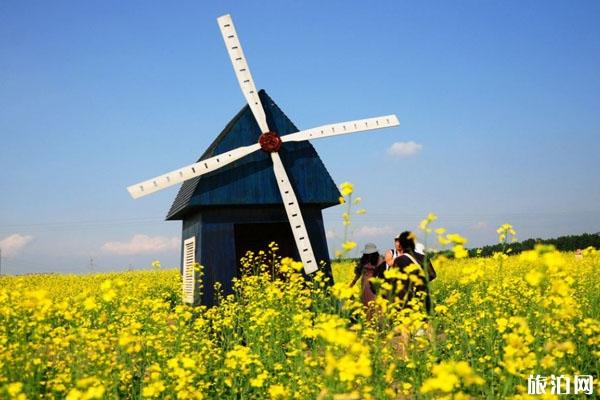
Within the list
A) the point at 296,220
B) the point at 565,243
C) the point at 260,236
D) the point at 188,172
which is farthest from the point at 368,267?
the point at 565,243

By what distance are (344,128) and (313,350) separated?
20.6 feet

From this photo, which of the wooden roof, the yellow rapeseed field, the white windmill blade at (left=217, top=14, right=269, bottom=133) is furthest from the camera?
the white windmill blade at (left=217, top=14, right=269, bottom=133)

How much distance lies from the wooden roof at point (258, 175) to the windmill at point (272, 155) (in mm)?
98

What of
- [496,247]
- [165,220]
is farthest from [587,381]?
[496,247]

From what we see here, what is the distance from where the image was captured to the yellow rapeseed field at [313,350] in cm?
394

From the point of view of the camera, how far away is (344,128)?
38.5 feet

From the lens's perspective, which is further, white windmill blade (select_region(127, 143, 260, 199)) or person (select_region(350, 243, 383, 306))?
white windmill blade (select_region(127, 143, 260, 199))

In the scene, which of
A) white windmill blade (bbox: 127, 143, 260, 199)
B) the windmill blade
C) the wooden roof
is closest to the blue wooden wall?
the wooden roof

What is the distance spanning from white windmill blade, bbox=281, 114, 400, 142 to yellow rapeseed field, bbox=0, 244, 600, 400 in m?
3.11

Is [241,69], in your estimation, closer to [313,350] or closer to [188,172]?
[188,172]

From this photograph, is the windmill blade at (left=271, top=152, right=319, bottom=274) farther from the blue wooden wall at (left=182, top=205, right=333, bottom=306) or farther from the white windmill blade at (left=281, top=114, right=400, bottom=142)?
the white windmill blade at (left=281, top=114, right=400, bottom=142)

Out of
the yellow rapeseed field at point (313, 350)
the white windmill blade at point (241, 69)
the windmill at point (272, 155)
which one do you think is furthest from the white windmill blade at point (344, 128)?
the yellow rapeseed field at point (313, 350)

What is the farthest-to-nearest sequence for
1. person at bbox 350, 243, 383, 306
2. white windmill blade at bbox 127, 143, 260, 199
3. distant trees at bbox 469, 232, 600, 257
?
distant trees at bbox 469, 232, 600, 257 < white windmill blade at bbox 127, 143, 260, 199 < person at bbox 350, 243, 383, 306

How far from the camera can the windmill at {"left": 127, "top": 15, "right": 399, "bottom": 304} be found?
437 inches
